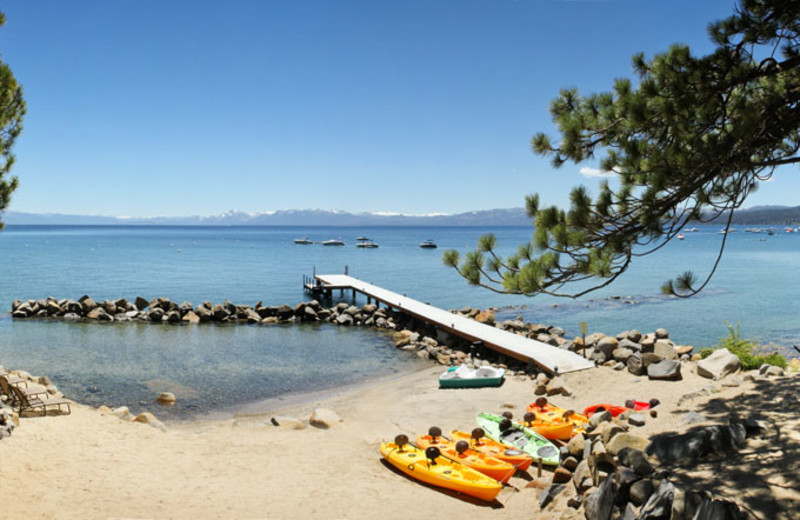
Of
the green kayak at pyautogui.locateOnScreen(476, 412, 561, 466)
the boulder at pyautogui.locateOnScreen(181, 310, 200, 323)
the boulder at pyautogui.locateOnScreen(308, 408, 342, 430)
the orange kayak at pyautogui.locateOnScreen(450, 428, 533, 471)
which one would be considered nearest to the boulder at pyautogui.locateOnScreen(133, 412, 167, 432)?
the boulder at pyautogui.locateOnScreen(308, 408, 342, 430)

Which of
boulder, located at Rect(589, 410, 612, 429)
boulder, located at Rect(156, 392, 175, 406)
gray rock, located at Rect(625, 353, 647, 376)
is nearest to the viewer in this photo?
boulder, located at Rect(589, 410, 612, 429)

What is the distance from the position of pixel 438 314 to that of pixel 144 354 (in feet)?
45.6

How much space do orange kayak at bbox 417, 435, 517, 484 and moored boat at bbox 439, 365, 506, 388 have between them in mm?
5571

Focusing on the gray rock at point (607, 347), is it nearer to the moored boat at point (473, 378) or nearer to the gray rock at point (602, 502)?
the moored boat at point (473, 378)

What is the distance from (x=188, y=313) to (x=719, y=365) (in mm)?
27304

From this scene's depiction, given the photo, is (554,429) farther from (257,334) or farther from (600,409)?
(257,334)

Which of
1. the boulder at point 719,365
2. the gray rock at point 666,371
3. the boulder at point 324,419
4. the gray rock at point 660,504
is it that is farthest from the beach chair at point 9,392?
the boulder at point 719,365

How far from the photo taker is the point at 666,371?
13680mm

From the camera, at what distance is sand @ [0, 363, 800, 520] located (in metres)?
6.39

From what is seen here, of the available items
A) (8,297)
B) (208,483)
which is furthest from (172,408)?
(8,297)

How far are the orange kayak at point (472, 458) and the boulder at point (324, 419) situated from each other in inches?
128

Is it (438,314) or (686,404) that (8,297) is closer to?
(438,314)

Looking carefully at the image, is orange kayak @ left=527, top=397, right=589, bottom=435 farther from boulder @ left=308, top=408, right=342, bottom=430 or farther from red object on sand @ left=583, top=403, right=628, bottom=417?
boulder @ left=308, top=408, right=342, bottom=430

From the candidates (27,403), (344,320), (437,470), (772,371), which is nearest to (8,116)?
(27,403)
